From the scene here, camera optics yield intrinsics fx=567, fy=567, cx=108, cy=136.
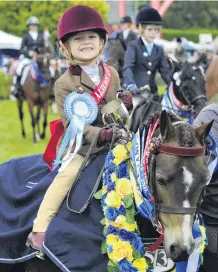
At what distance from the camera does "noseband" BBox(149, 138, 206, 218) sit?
286 centimetres

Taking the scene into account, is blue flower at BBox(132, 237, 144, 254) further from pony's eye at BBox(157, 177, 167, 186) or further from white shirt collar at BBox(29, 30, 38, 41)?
white shirt collar at BBox(29, 30, 38, 41)

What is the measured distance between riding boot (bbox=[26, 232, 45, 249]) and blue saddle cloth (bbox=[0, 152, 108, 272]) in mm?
62

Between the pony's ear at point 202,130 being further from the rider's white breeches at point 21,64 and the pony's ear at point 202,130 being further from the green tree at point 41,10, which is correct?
the green tree at point 41,10

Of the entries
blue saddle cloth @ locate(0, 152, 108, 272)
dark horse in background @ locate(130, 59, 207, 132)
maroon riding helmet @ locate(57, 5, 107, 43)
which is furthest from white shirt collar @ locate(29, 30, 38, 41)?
maroon riding helmet @ locate(57, 5, 107, 43)

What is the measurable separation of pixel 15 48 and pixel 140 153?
1227 inches

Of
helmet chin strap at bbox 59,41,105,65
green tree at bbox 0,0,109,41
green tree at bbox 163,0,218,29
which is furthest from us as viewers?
green tree at bbox 163,0,218,29

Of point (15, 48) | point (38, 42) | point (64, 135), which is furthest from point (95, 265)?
point (15, 48)

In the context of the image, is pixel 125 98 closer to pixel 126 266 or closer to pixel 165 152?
pixel 165 152

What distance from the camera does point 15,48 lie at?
3338cm

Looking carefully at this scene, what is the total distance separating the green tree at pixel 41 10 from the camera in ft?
103

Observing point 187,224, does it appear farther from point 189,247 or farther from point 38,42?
point 38,42

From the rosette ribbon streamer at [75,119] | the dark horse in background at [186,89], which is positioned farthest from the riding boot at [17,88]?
the rosette ribbon streamer at [75,119]

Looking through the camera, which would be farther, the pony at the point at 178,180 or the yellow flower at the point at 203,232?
the yellow flower at the point at 203,232

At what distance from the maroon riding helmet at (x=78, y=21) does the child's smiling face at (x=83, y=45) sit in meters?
0.05
